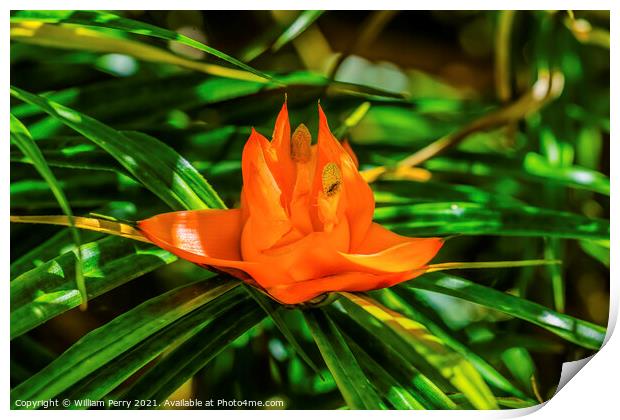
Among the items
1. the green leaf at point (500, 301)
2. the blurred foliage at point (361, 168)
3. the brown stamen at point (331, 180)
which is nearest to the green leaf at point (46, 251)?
the blurred foliage at point (361, 168)

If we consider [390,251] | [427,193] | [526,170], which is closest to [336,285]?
[390,251]

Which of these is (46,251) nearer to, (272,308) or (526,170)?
(272,308)

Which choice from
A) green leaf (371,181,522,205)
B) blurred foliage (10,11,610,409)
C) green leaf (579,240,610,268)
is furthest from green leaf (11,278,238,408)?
green leaf (579,240,610,268)

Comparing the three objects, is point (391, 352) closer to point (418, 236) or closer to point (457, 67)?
point (418, 236)

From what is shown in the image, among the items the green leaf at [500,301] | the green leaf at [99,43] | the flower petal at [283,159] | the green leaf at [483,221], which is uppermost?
the green leaf at [99,43]

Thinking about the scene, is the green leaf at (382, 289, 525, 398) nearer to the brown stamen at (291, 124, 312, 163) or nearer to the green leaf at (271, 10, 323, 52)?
the brown stamen at (291, 124, 312, 163)

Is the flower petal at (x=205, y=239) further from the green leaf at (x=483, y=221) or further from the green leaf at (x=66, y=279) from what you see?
the green leaf at (x=483, y=221)
